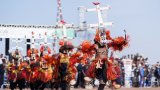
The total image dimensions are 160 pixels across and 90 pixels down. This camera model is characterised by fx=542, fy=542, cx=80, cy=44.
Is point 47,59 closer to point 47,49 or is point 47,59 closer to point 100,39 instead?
point 47,49

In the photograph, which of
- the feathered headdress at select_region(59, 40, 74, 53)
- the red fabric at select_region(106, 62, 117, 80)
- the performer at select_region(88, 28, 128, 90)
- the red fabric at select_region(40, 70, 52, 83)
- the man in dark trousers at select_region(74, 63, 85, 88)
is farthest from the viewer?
the man in dark trousers at select_region(74, 63, 85, 88)

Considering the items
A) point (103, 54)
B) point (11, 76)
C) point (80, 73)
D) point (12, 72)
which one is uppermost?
point (103, 54)

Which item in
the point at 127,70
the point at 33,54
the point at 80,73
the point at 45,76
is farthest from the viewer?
the point at 127,70

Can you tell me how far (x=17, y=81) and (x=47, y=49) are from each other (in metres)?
3.23

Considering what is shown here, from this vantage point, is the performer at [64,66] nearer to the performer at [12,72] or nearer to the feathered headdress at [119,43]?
the feathered headdress at [119,43]

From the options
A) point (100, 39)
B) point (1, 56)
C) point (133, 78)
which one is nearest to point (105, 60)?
point (100, 39)

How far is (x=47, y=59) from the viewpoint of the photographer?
830 inches

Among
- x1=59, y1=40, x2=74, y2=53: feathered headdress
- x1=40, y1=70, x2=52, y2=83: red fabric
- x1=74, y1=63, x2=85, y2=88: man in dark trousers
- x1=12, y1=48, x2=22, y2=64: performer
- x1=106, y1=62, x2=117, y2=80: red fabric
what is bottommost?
x1=74, y1=63, x2=85, y2=88: man in dark trousers

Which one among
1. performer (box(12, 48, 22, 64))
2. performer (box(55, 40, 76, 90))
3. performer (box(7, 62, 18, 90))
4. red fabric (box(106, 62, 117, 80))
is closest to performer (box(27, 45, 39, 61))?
performer (box(12, 48, 22, 64))

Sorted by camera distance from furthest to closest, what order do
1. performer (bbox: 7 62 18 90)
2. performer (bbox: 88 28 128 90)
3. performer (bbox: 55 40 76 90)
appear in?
performer (bbox: 7 62 18 90) → performer (bbox: 55 40 76 90) → performer (bbox: 88 28 128 90)

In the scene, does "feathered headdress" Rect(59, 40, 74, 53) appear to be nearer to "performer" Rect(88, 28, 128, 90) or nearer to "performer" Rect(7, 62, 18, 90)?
"performer" Rect(88, 28, 128, 90)

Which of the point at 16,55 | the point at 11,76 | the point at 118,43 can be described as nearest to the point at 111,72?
the point at 118,43

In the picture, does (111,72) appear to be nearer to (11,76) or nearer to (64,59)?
(64,59)

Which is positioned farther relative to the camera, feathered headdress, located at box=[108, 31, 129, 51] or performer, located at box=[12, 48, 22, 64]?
performer, located at box=[12, 48, 22, 64]
